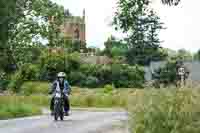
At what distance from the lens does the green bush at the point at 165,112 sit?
12242 mm

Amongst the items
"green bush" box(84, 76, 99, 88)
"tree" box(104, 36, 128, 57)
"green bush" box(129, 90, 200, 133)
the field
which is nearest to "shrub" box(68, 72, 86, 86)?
"green bush" box(84, 76, 99, 88)

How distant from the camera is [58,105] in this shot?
2408 cm

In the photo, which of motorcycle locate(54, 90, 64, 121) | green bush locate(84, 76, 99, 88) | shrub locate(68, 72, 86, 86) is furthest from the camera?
green bush locate(84, 76, 99, 88)

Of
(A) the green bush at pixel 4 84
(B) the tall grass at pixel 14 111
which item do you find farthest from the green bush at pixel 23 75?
(B) the tall grass at pixel 14 111

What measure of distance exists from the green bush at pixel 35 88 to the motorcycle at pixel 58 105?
35.7 metres

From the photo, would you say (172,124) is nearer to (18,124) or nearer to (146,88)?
(146,88)

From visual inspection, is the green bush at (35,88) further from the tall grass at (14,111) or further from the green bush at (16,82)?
the tall grass at (14,111)

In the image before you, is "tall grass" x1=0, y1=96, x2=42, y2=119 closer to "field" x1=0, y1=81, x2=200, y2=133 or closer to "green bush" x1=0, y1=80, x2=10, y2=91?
"field" x1=0, y1=81, x2=200, y2=133

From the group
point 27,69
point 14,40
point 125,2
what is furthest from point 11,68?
point 125,2

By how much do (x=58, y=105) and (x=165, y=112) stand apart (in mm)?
11674

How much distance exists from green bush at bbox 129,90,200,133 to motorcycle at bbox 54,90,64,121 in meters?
10.4

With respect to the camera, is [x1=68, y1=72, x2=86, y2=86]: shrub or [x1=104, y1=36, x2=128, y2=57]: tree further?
[x1=104, y1=36, x2=128, y2=57]: tree

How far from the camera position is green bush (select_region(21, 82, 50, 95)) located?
60.5m

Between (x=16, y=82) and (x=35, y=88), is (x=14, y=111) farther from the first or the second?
(x=16, y=82)
